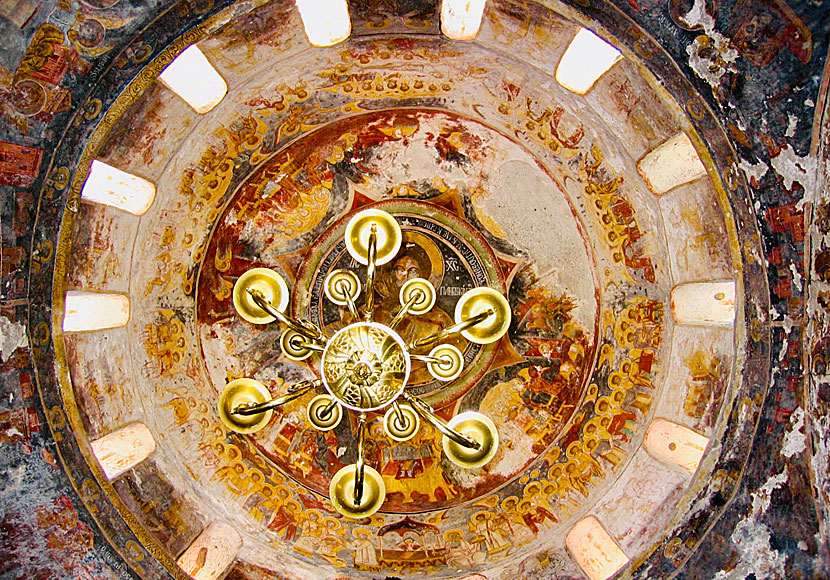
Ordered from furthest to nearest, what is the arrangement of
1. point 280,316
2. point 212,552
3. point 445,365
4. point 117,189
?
point 212,552
point 117,189
point 445,365
point 280,316

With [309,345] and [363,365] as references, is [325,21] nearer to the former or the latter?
[309,345]

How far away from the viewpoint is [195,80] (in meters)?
6.86

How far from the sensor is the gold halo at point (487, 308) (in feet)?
16.6

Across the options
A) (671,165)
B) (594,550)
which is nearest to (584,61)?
(671,165)

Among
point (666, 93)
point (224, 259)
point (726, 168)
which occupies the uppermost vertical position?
point (666, 93)

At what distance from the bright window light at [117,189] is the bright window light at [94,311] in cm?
100

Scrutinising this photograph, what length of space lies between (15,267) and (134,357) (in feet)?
6.00

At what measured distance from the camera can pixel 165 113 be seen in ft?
22.2

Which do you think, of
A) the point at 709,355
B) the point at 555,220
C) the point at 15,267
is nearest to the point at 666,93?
the point at 555,220

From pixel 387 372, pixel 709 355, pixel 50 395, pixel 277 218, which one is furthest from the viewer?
pixel 277 218

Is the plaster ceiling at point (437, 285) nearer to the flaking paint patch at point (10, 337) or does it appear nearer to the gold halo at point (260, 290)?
the flaking paint patch at point (10, 337)

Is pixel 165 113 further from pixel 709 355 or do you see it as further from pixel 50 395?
pixel 709 355

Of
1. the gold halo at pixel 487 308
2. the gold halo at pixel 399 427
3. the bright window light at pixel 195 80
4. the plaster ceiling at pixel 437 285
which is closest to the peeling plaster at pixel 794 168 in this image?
the plaster ceiling at pixel 437 285

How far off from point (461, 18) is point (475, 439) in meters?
4.32
